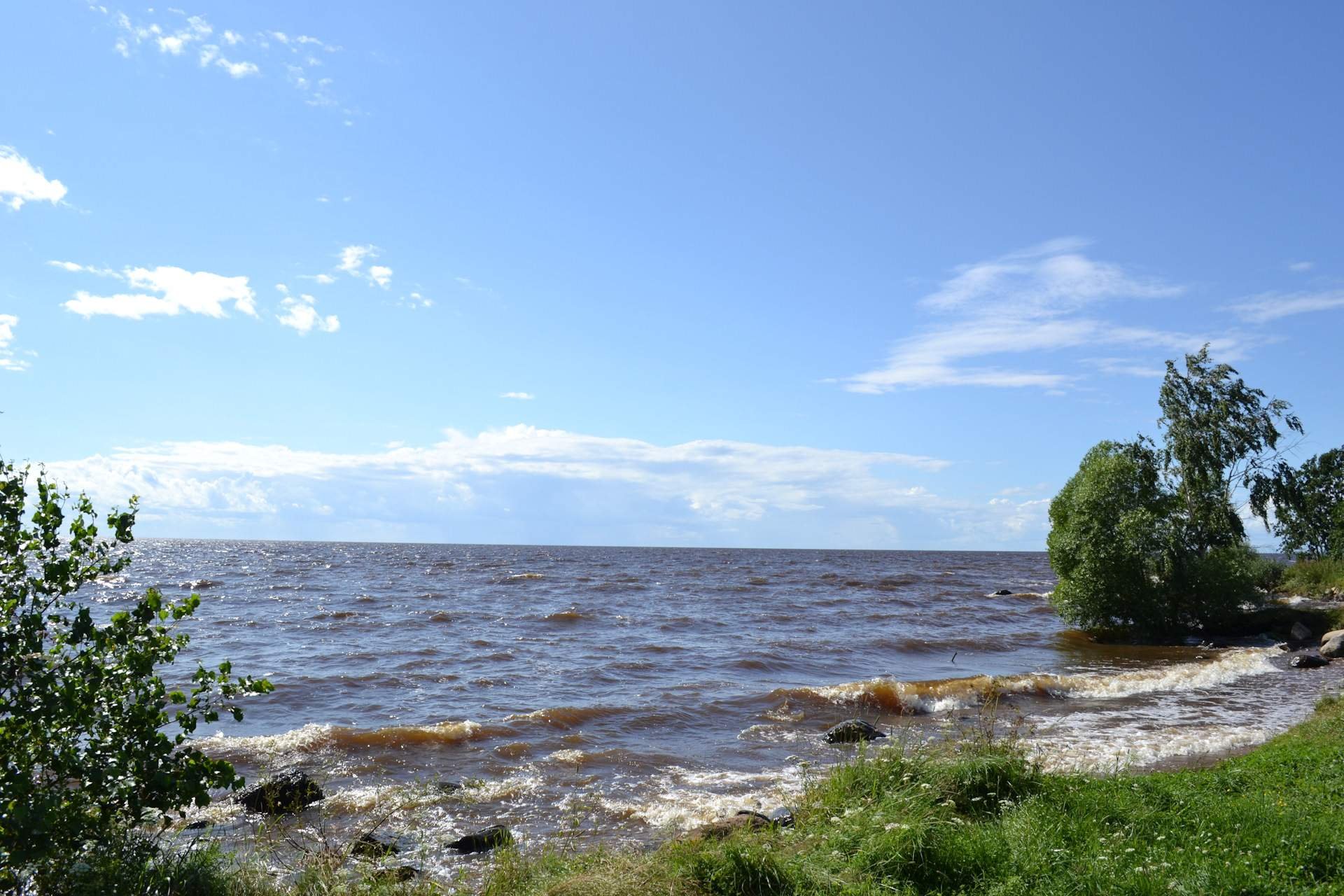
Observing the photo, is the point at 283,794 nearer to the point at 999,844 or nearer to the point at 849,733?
the point at 999,844

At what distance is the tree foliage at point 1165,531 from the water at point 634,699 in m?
2.34

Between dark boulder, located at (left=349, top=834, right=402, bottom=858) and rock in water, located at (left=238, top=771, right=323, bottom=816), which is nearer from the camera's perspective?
dark boulder, located at (left=349, top=834, right=402, bottom=858)

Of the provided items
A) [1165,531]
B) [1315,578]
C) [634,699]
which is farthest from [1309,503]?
[634,699]

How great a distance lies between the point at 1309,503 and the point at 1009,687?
38.5 metres

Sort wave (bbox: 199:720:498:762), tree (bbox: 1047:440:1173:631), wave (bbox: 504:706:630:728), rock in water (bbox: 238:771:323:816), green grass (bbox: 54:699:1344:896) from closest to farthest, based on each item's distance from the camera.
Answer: green grass (bbox: 54:699:1344:896) < rock in water (bbox: 238:771:323:816) < wave (bbox: 199:720:498:762) < wave (bbox: 504:706:630:728) < tree (bbox: 1047:440:1173:631)

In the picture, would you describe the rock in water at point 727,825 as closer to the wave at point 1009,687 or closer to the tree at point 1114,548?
the wave at point 1009,687

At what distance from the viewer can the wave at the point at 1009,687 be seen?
69.3 feet

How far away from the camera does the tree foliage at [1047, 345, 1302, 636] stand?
104 feet

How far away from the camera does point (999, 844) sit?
7168mm

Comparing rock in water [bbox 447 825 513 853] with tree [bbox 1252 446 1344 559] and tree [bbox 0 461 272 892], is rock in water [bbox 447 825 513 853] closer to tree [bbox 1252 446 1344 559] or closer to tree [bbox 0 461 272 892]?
tree [bbox 0 461 272 892]

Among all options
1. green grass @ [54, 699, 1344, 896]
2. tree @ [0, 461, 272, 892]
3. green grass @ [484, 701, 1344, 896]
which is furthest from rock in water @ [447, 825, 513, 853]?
tree @ [0, 461, 272, 892]

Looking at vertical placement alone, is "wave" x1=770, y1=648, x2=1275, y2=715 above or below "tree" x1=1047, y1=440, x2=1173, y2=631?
below

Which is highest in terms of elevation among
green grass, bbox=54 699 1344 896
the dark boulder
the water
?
green grass, bbox=54 699 1344 896

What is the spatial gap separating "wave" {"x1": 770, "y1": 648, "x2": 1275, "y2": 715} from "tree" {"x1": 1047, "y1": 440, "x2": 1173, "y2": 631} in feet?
23.1
